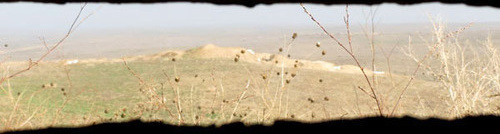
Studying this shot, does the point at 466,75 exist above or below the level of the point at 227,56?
above

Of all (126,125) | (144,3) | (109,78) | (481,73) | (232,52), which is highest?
(144,3)

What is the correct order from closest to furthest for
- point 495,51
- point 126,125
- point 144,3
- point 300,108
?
point 144,3 < point 126,125 < point 495,51 < point 300,108

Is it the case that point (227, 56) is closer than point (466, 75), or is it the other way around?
point (466, 75)

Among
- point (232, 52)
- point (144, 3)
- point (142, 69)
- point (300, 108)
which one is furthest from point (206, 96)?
point (144, 3)

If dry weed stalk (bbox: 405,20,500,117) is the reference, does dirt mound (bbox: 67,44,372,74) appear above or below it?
below

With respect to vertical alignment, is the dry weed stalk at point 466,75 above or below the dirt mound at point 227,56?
above

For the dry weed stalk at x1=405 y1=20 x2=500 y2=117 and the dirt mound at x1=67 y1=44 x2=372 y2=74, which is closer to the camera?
the dry weed stalk at x1=405 y1=20 x2=500 y2=117

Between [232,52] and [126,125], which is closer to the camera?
[126,125]

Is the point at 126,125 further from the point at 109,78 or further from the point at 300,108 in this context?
the point at 109,78

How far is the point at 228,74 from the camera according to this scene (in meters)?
13.1

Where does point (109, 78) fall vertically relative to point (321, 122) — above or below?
below

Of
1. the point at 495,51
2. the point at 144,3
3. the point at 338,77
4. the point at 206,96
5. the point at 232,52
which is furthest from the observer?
the point at 232,52

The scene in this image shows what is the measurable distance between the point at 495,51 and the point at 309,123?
4.06 meters

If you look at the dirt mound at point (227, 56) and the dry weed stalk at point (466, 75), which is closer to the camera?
the dry weed stalk at point (466, 75)
